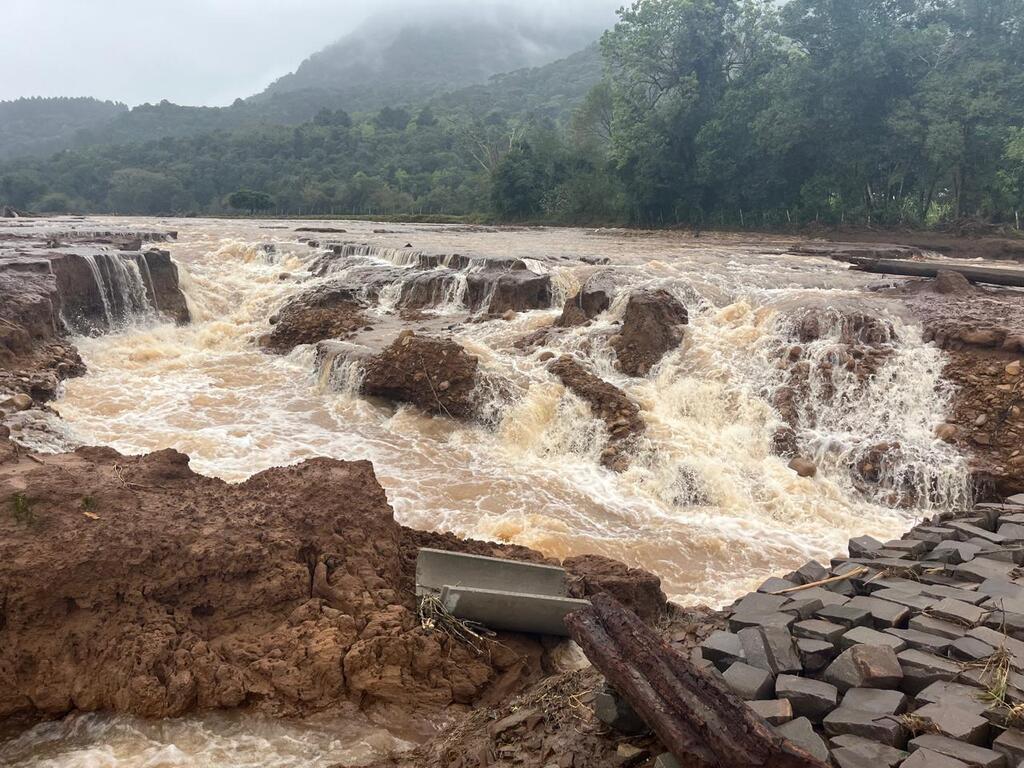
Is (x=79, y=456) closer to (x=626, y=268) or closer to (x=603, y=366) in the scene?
(x=603, y=366)

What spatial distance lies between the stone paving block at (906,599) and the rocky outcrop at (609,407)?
433 centimetres

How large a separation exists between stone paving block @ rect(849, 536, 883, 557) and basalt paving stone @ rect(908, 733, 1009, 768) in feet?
6.45

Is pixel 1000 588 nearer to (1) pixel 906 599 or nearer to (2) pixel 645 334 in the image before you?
(1) pixel 906 599

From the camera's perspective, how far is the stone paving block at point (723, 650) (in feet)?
9.50

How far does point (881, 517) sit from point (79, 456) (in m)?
7.03

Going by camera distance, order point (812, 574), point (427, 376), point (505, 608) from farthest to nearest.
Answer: point (427, 376) → point (812, 574) → point (505, 608)

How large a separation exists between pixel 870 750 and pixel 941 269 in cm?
1190

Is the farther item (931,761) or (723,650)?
(723,650)

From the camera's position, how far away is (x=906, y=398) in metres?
8.04

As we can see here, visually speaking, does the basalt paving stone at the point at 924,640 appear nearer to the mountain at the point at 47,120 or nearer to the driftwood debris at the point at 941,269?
the driftwood debris at the point at 941,269

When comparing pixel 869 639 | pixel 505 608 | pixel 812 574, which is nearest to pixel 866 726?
pixel 869 639

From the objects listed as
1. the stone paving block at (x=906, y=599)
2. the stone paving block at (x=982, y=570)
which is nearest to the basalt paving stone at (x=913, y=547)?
the stone paving block at (x=982, y=570)

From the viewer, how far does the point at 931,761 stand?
221cm

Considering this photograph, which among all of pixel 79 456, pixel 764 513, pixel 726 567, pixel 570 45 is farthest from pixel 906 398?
pixel 570 45
